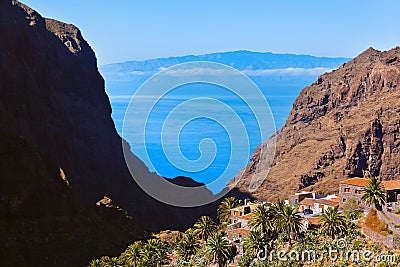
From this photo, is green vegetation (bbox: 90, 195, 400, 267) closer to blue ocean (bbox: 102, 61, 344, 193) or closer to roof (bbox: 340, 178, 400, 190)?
roof (bbox: 340, 178, 400, 190)

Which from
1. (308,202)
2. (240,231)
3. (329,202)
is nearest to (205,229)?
(240,231)

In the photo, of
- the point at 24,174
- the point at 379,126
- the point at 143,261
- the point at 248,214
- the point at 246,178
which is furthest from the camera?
the point at 246,178

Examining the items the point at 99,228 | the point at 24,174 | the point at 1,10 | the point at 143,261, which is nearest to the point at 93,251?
the point at 99,228

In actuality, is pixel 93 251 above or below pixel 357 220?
below

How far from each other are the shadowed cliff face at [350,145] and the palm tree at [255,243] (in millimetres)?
98377

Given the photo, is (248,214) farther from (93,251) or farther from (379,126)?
(379,126)

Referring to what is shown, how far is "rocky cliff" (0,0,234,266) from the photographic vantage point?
8988 cm

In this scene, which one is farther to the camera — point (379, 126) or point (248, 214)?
point (379, 126)

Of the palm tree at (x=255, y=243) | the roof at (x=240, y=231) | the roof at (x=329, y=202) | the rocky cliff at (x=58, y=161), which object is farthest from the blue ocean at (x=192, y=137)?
the palm tree at (x=255, y=243)

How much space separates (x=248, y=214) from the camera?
225 feet

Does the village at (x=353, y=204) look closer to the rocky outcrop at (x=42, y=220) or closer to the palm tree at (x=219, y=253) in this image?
the palm tree at (x=219, y=253)

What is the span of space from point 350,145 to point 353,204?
115392mm

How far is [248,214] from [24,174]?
4802 centimetres

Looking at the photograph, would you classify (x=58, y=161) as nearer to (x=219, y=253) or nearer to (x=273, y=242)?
(x=219, y=253)
